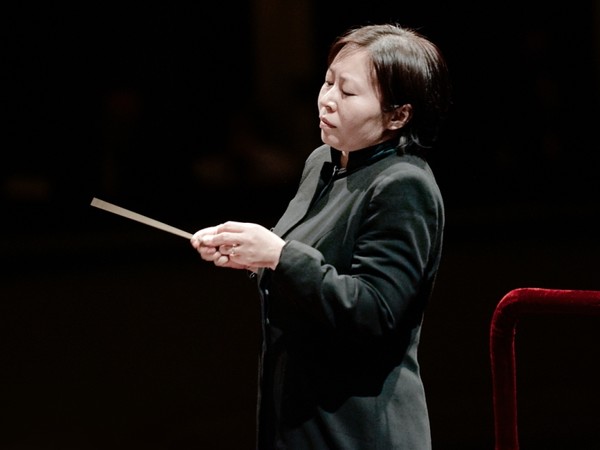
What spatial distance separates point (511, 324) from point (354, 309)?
20.2 inches

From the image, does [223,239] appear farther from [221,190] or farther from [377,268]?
[221,190]

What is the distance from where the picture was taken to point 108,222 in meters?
5.52

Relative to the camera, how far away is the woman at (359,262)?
1.51 meters

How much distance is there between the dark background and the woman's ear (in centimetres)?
230

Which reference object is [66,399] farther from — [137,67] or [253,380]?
[137,67]

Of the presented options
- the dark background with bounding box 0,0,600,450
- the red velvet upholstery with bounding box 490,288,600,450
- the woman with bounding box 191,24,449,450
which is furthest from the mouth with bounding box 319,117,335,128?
the dark background with bounding box 0,0,600,450

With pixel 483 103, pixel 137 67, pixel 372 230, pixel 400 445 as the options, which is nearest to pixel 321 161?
pixel 372 230

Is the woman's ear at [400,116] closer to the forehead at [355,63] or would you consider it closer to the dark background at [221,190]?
the forehead at [355,63]

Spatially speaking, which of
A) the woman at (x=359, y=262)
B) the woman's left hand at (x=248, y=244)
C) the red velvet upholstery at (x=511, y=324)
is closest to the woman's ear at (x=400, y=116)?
the woman at (x=359, y=262)

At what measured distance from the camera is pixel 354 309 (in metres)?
1.49

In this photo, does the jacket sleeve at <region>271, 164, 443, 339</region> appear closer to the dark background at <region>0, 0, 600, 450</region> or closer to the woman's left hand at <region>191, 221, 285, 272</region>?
the woman's left hand at <region>191, 221, 285, 272</region>

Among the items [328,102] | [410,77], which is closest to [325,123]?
[328,102]

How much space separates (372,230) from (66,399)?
2.65 metres

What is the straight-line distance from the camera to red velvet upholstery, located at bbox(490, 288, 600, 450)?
5.85 feet
